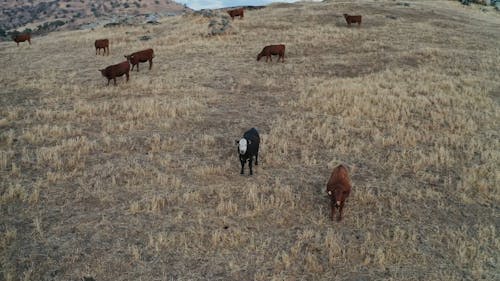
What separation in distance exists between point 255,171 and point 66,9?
108 meters

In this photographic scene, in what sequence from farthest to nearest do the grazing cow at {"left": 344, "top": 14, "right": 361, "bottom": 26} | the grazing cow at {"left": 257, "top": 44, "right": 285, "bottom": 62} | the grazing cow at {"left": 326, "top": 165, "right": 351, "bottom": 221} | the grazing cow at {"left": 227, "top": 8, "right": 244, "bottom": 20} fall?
1. the grazing cow at {"left": 227, "top": 8, "right": 244, "bottom": 20}
2. the grazing cow at {"left": 344, "top": 14, "right": 361, "bottom": 26}
3. the grazing cow at {"left": 257, "top": 44, "right": 285, "bottom": 62}
4. the grazing cow at {"left": 326, "top": 165, "right": 351, "bottom": 221}

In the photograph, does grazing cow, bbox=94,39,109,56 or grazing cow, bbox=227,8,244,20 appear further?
grazing cow, bbox=227,8,244,20

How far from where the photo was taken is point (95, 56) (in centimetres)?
2627

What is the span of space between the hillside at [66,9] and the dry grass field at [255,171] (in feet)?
269

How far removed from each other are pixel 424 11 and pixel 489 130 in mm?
31072

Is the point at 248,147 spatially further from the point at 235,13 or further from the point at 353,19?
the point at 235,13

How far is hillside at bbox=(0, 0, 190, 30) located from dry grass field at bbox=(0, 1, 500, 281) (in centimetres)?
8185

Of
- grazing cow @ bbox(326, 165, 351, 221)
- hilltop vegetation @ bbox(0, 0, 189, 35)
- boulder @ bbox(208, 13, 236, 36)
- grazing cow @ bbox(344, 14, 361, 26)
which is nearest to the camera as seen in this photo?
grazing cow @ bbox(326, 165, 351, 221)

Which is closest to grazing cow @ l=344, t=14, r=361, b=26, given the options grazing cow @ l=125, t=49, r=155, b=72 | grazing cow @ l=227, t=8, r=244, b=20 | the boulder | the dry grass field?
the boulder

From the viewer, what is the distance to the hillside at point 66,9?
9406cm

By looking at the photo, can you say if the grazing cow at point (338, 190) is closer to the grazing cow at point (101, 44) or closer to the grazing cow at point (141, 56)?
the grazing cow at point (141, 56)

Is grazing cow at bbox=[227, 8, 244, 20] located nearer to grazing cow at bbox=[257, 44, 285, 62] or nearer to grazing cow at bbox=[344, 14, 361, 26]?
grazing cow at bbox=[344, 14, 361, 26]

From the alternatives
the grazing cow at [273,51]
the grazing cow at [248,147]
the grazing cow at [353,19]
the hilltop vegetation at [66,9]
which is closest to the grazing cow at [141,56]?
the grazing cow at [273,51]

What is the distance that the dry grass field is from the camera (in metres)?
7.19
